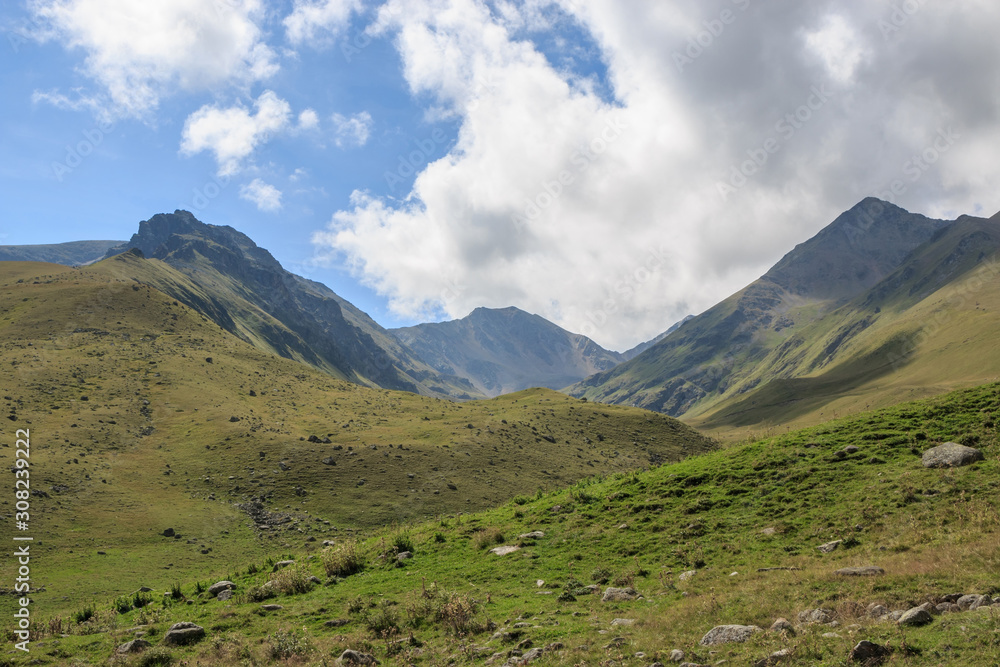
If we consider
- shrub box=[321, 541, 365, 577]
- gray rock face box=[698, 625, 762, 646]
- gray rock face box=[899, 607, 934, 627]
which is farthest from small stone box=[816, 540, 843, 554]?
shrub box=[321, 541, 365, 577]

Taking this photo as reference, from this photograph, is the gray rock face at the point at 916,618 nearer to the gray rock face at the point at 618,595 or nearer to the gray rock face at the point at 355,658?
the gray rock face at the point at 618,595

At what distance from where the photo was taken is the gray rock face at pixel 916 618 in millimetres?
10477

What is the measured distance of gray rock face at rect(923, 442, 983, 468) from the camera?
1814 centimetres

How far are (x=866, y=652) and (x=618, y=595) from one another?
6.84m

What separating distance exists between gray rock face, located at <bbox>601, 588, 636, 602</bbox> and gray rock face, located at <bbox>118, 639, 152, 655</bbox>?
13.2 m

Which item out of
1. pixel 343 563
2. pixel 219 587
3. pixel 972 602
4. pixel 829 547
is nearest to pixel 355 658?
pixel 343 563

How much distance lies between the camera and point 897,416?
77.1 ft

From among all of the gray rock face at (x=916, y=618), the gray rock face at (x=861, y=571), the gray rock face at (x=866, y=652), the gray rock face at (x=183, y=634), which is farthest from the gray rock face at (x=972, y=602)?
the gray rock face at (x=183, y=634)

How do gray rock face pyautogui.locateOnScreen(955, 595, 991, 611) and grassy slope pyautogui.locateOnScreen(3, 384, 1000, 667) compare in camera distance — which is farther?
grassy slope pyautogui.locateOnScreen(3, 384, 1000, 667)

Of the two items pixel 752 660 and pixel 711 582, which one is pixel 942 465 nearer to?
pixel 711 582

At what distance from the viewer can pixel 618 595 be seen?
50.0 feet

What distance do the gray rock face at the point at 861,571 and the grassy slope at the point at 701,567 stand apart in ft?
1.19

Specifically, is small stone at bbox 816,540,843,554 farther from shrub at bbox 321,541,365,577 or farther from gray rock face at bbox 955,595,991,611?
shrub at bbox 321,541,365,577

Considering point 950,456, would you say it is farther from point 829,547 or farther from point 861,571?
point 861,571
